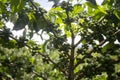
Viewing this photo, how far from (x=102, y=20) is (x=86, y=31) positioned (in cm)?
35

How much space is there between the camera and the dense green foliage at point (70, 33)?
3529mm

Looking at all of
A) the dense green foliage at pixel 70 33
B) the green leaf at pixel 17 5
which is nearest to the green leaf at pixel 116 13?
the dense green foliage at pixel 70 33

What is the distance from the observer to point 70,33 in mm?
4422

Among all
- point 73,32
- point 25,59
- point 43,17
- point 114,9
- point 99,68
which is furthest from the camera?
point 25,59

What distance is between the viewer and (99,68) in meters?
3.87

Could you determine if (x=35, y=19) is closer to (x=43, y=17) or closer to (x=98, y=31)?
(x=43, y=17)

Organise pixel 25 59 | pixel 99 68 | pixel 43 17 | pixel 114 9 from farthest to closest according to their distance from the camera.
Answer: pixel 25 59 → pixel 99 68 → pixel 43 17 → pixel 114 9

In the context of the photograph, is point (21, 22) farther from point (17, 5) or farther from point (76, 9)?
point (76, 9)

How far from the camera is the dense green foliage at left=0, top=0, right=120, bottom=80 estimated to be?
3529 mm

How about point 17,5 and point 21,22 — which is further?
point 21,22

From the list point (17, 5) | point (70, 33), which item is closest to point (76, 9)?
point (70, 33)

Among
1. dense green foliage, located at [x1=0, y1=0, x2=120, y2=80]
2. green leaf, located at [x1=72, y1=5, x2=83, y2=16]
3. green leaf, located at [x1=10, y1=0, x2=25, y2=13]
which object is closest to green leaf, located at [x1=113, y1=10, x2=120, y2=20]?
dense green foliage, located at [x1=0, y1=0, x2=120, y2=80]

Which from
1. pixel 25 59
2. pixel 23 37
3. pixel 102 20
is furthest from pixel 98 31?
pixel 25 59

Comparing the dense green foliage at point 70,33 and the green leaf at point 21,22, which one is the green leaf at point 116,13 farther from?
the green leaf at point 21,22
